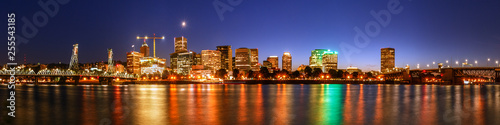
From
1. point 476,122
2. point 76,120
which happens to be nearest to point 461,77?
point 476,122

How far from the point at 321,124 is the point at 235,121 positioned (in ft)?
15.1

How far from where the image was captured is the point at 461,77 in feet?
598

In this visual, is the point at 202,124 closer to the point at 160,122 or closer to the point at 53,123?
the point at 160,122

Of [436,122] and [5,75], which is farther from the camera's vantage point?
[5,75]

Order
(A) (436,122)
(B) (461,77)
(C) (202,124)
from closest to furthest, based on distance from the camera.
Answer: (C) (202,124) < (A) (436,122) < (B) (461,77)

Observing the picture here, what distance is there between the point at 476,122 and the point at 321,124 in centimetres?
866

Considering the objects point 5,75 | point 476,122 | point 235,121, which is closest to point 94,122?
point 235,121

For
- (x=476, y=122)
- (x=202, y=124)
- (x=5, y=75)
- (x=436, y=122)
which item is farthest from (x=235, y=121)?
(x=5, y=75)

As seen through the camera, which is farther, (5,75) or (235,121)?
(5,75)

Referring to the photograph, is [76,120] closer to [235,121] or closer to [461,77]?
[235,121]

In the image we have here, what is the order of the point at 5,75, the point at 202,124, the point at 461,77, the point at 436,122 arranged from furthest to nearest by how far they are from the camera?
1. the point at 461,77
2. the point at 5,75
3. the point at 436,122
4. the point at 202,124

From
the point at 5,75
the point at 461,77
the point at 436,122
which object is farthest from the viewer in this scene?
the point at 461,77

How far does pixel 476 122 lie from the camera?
795 inches

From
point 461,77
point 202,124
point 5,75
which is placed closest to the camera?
point 202,124
